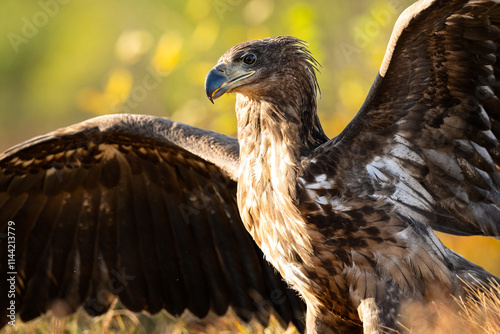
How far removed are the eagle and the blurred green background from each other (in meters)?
1.72

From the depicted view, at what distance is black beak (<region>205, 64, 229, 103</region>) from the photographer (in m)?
3.88

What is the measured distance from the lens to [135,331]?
17.6ft

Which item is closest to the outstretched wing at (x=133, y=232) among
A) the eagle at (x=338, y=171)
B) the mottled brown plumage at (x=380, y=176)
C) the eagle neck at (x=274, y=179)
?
the eagle at (x=338, y=171)

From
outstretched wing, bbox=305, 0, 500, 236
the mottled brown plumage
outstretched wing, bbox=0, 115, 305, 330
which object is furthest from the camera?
outstretched wing, bbox=0, 115, 305, 330

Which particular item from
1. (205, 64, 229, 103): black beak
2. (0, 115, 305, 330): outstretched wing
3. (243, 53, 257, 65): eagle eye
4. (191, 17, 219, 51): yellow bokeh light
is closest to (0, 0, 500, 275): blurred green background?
(191, 17, 219, 51): yellow bokeh light

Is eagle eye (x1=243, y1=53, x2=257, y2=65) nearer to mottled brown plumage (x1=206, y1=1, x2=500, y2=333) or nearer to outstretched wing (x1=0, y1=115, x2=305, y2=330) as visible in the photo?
mottled brown plumage (x1=206, y1=1, x2=500, y2=333)

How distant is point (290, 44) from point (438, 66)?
849mm

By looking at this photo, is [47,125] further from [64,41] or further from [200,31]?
[200,31]

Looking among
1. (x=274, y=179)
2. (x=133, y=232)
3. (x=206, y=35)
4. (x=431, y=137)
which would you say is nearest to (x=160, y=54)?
(x=206, y=35)

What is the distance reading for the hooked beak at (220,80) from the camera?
3.88 m

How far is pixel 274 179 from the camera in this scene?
3.97 meters

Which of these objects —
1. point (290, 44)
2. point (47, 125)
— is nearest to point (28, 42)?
point (47, 125)

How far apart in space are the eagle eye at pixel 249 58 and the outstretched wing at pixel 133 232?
110cm

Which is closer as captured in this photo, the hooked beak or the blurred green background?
the hooked beak
